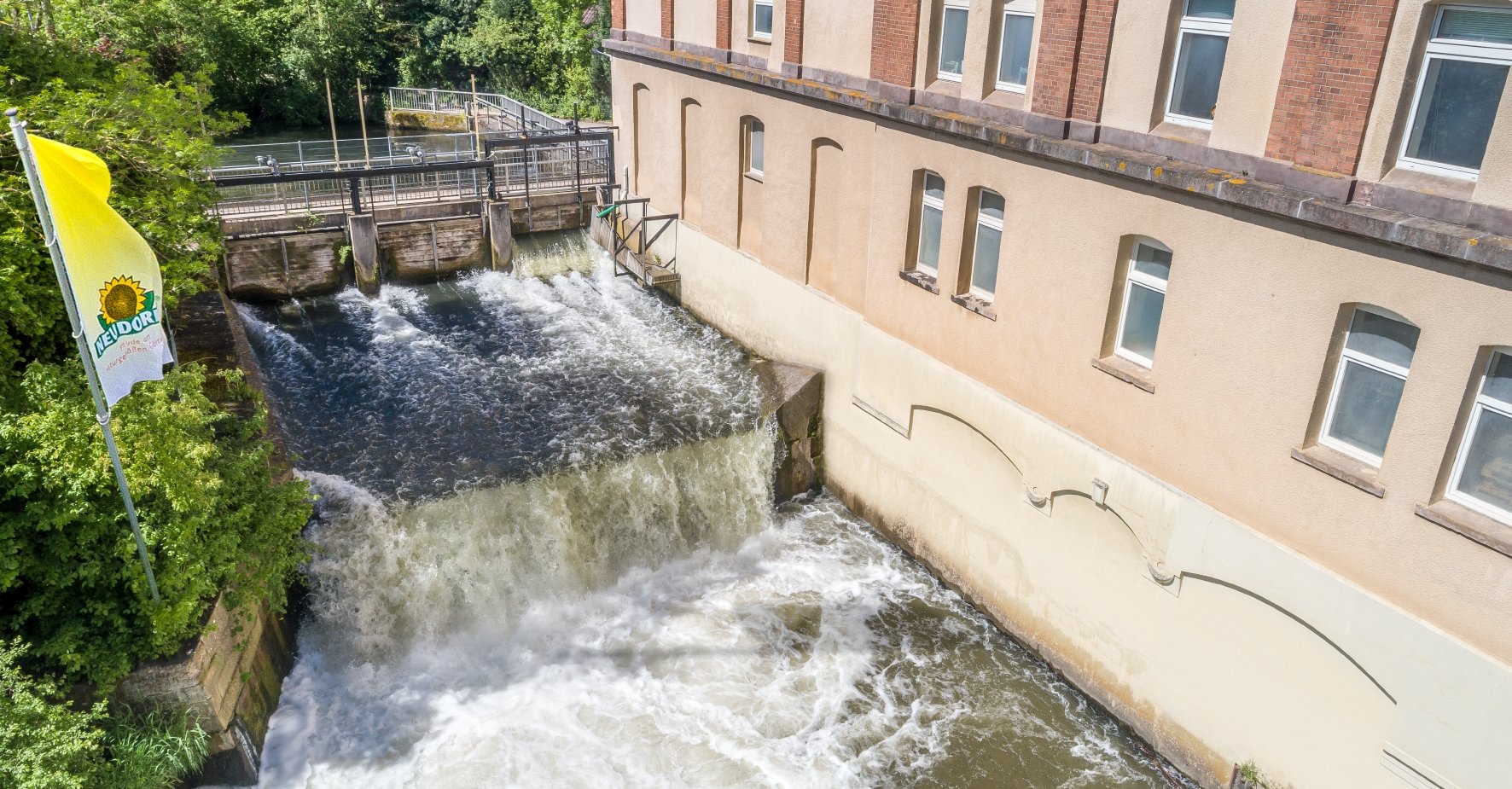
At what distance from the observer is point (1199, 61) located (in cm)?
943

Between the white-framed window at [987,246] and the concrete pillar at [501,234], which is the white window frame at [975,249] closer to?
the white-framed window at [987,246]

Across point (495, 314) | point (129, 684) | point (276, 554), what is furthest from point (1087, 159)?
point (495, 314)

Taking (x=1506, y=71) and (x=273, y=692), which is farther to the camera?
(x=273, y=692)

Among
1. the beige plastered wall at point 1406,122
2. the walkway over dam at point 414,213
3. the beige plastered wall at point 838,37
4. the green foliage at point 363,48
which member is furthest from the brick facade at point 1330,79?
the green foliage at point 363,48

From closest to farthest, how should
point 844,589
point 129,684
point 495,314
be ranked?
point 129,684 → point 844,589 → point 495,314

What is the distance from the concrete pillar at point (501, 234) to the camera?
20.8m

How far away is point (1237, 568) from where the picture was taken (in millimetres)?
9406

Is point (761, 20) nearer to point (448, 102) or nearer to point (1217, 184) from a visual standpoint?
point (1217, 184)

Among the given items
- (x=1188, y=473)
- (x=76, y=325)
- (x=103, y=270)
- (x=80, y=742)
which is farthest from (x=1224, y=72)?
(x=80, y=742)

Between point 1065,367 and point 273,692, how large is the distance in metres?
9.80

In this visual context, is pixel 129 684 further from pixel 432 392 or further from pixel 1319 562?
pixel 1319 562

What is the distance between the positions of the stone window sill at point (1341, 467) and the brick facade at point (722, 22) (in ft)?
40.0

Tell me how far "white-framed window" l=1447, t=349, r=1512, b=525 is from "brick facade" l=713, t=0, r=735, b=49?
42.9 ft

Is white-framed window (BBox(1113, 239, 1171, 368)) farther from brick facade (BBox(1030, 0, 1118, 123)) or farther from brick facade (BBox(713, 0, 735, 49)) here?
brick facade (BBox(713, 0, 735, 49))
